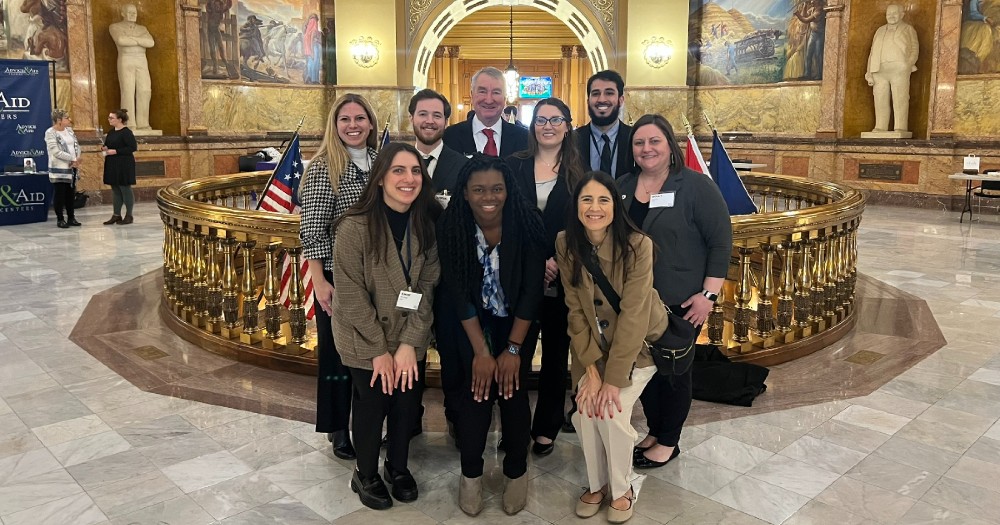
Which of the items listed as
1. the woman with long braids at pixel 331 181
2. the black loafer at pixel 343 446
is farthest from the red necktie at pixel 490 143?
the black loafer at pixel 343 446

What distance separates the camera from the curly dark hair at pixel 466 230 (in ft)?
9.58

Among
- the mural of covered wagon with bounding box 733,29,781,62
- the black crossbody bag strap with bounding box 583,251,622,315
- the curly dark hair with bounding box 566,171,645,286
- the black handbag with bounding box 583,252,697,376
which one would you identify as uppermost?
the mural of covered wagon with bounding box 733,29,781,62

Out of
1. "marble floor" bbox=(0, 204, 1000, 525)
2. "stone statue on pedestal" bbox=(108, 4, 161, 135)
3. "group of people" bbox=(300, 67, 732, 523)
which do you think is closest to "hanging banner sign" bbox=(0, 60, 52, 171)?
"stone statue on pedestal" bbox=(108, 4, 161, 135)

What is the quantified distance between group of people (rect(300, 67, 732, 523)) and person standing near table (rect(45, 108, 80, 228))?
8977 mm

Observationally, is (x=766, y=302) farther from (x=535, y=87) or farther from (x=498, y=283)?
(x=535, y=87)

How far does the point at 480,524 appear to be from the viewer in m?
2.90

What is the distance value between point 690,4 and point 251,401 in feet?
52.0

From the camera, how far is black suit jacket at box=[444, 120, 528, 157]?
388 centimetres

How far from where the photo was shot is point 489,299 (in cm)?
300

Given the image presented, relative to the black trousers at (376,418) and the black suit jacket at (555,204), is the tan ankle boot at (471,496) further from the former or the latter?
the black suit jacket at (555,204)

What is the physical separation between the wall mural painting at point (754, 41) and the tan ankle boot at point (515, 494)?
572 inches

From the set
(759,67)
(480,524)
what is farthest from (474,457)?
(759,67)

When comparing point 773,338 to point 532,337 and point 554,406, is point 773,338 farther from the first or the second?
point 532,337

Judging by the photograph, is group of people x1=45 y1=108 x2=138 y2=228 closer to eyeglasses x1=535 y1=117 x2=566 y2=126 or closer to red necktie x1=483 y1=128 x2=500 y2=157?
red necktie x1=483 y1=128 x2=500 y2=157
